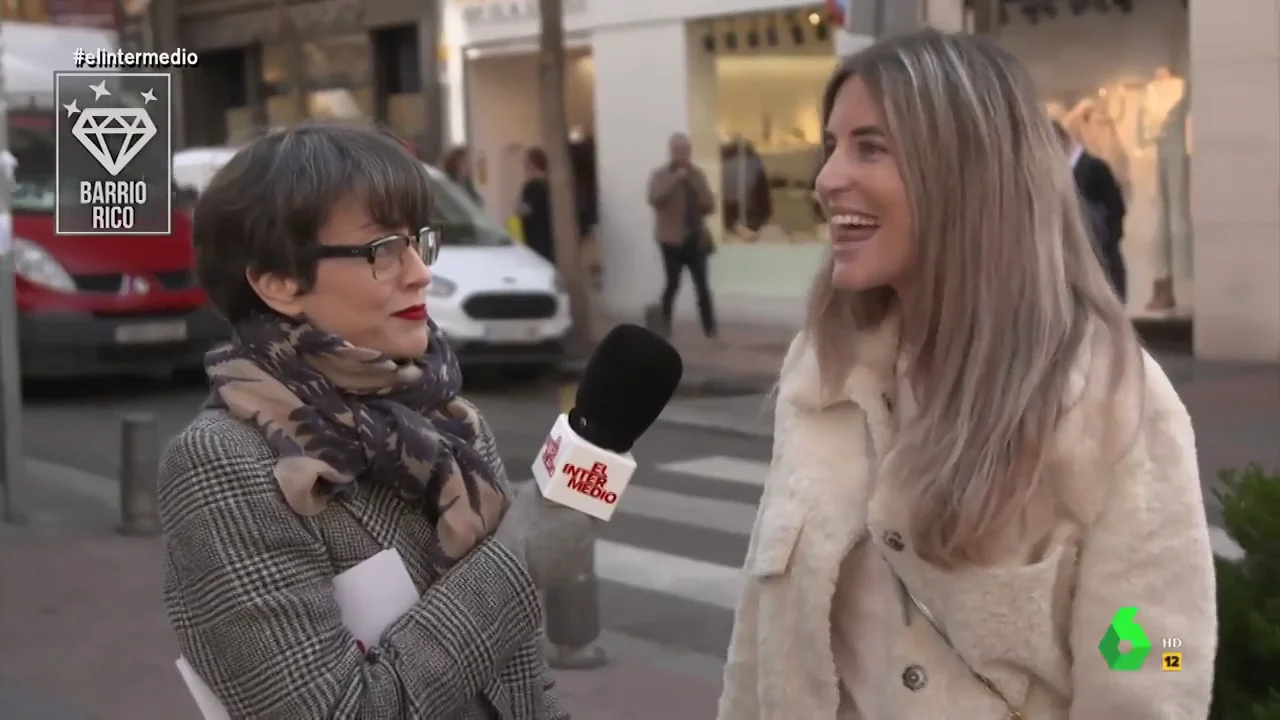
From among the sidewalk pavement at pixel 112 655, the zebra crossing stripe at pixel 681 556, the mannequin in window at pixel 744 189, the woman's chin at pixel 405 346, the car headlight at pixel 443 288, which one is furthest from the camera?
the mannequin in window at pixel 744 189

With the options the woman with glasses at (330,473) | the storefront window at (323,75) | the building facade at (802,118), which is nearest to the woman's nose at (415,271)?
the woman with glasses at (330,473)

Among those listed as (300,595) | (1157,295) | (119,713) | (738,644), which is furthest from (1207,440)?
(300,595)

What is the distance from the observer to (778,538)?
7.18 feet

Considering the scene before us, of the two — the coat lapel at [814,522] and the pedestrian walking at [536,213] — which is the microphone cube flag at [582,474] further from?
the pedestrian walking at [536,213]

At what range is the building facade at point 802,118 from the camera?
13750 millimetres

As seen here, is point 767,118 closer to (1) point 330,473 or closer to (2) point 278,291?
(2) point 278,291

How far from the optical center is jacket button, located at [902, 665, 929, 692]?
204 centimetres

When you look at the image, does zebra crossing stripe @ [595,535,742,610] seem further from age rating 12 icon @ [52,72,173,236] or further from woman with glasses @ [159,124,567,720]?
woman with glasses @ [159,124,567,720]

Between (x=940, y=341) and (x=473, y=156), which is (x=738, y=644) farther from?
(x=473, y=156)

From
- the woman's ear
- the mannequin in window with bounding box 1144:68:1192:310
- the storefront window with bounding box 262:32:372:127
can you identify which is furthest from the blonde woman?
the storefront window with bounding box 262:32:372:127

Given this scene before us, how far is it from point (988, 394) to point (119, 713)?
4.50 m

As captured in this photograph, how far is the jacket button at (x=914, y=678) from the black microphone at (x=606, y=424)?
462 millimetres

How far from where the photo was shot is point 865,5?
26.8ft

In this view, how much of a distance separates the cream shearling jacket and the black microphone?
330 millimetres
